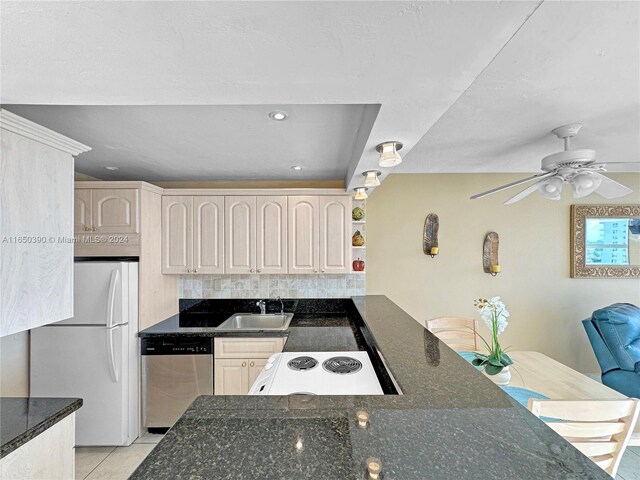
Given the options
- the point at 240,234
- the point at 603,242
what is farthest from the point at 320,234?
the point at 603,242

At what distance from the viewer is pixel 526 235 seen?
336cm

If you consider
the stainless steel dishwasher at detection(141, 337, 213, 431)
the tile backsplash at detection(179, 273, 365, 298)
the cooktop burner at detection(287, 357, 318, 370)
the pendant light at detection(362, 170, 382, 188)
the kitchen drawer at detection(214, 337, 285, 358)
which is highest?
the pendant light at detection(362, 170, 382, 188)

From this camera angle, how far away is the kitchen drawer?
262 cm

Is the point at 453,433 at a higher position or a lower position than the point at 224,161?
lower

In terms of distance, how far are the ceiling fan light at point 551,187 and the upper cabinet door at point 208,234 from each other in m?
2.76

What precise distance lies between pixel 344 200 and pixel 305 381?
1.95 meters

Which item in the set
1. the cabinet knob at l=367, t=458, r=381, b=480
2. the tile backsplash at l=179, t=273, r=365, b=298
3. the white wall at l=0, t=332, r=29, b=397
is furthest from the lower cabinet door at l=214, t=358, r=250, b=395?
the cabinet knob at l=367, t=458, r=381, b=480

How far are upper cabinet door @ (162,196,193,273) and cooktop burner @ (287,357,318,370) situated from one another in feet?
5.71

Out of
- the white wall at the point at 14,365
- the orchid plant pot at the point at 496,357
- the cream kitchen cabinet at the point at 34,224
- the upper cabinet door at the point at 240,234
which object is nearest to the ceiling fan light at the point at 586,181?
the orchid plant pot at the point at 496,357

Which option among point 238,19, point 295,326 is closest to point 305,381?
point 295,326

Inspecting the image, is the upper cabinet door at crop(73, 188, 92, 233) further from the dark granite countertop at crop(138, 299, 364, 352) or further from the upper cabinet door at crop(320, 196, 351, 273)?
the upper cabinet door at crop(320, 196, 351, 273)

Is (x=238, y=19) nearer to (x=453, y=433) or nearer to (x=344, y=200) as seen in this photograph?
(x=453, y=433)

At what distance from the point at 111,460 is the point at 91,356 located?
2.62ft

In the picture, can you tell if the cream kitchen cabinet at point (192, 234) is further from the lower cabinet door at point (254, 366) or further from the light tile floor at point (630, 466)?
the light tile floor at point (630, 466)
